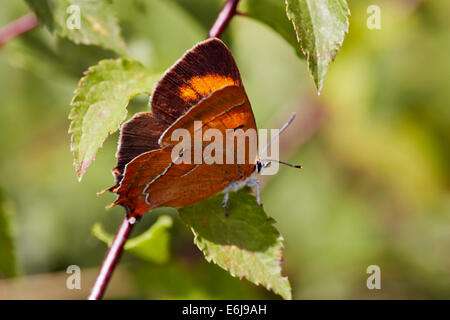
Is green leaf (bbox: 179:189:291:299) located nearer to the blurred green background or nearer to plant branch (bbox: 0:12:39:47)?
the blurred green background

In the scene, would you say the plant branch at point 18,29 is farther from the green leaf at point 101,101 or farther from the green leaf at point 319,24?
the green leaf at point 319,24

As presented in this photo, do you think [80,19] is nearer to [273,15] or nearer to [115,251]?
[273,15]

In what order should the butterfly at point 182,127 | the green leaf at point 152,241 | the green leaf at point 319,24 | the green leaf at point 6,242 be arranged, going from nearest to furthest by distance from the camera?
the green leaf at point 319,24
the butterfly at point 182,127
the green leaf at point 152,241
the green leaf at point 6,242

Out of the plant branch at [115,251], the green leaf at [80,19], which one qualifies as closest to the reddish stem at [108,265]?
the plant branch at [115,251]

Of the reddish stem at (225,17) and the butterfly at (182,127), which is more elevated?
the reddish stem at (225,17)

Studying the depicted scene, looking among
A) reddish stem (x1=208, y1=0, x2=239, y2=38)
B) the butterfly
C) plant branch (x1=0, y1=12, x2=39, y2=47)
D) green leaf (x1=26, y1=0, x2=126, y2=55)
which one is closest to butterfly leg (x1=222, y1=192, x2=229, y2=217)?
the butterfly
